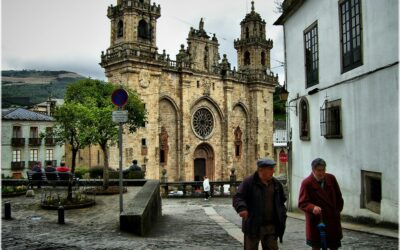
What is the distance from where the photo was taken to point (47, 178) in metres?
16.9

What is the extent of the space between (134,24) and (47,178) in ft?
63.1

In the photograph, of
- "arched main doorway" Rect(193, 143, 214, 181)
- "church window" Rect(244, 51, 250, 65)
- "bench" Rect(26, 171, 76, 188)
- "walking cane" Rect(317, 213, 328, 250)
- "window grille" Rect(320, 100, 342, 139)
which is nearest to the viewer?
"walking cane" Rect(317, 213, 328, 250)

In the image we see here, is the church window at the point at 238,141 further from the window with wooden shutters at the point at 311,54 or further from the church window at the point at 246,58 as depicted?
the window with wooden shutters at the point at 311,54

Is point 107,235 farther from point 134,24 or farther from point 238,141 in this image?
point 238,141

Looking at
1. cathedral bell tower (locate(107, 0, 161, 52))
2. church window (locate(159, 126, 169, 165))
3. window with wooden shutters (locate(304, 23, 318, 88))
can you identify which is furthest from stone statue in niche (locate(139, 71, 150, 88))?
window with wooden shutters (locate(304, 23, 318, 88))

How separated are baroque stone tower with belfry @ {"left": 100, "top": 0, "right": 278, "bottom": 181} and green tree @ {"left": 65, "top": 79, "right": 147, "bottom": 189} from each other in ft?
31.3

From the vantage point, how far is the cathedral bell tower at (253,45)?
150ft

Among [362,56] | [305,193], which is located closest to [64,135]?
[362,56]

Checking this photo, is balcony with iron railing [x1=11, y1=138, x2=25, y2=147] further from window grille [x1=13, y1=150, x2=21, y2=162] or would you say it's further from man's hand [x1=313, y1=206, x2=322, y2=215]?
man's hand [x1=313, y1=206, x2=322, y2=215]

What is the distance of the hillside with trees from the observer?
83812mm

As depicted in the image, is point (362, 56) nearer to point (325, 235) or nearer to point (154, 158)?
point (325, 235)

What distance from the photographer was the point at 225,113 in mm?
41594

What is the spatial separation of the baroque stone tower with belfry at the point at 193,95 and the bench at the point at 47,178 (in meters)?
14.9

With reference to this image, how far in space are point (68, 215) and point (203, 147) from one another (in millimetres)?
30313
